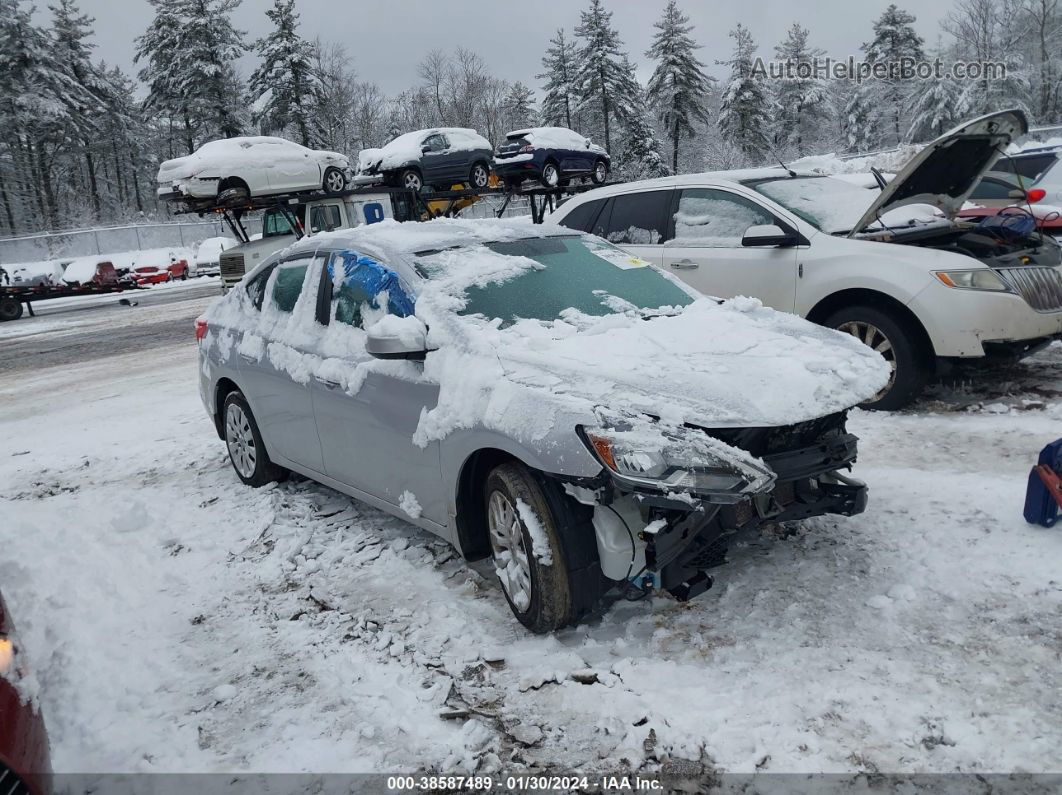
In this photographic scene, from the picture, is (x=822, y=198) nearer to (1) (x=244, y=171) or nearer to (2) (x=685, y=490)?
(2) (x=685, y=490)

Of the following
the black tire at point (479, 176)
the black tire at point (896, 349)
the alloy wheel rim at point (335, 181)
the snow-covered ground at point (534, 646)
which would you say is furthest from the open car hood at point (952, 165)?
the alloy wheel rim at point (335, 181)

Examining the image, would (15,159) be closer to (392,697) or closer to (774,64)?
(774,64)

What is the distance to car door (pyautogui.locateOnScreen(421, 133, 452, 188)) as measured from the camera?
19.6m

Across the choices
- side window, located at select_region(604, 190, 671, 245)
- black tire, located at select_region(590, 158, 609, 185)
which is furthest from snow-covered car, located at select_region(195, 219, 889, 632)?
black tire, located at select_region(590, 158, 609, 185)

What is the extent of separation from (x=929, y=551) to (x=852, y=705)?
1.31 metres

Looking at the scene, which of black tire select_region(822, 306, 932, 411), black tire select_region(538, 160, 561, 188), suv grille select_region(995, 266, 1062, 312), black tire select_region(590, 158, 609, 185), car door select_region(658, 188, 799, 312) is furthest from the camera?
black tire select_region(590, 158, 609, 185)

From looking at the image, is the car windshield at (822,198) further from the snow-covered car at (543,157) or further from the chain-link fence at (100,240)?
the chain-link fence at (100,240)

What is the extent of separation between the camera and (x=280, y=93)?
4319cm

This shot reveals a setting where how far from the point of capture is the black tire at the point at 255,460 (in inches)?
207

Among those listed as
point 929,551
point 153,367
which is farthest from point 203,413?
point 929,551

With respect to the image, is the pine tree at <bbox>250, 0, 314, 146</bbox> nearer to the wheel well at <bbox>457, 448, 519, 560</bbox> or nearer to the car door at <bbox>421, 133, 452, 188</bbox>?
the car door at <bbox>421, 133, 452, 188</bbox>

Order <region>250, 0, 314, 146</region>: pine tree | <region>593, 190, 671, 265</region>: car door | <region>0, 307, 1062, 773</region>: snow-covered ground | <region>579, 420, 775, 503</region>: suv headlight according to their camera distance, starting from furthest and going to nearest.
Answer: <region>250, 0, 314, 146</region>: pine tree < <region>593, 190, 671, 265</region>: car door < <region>579, 420, 775, 503</region>: suv headlight < <region>0, 307, 1062, 773</region>: snow-covered ground

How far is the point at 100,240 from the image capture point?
119 feet

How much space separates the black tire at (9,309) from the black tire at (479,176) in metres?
12.2
